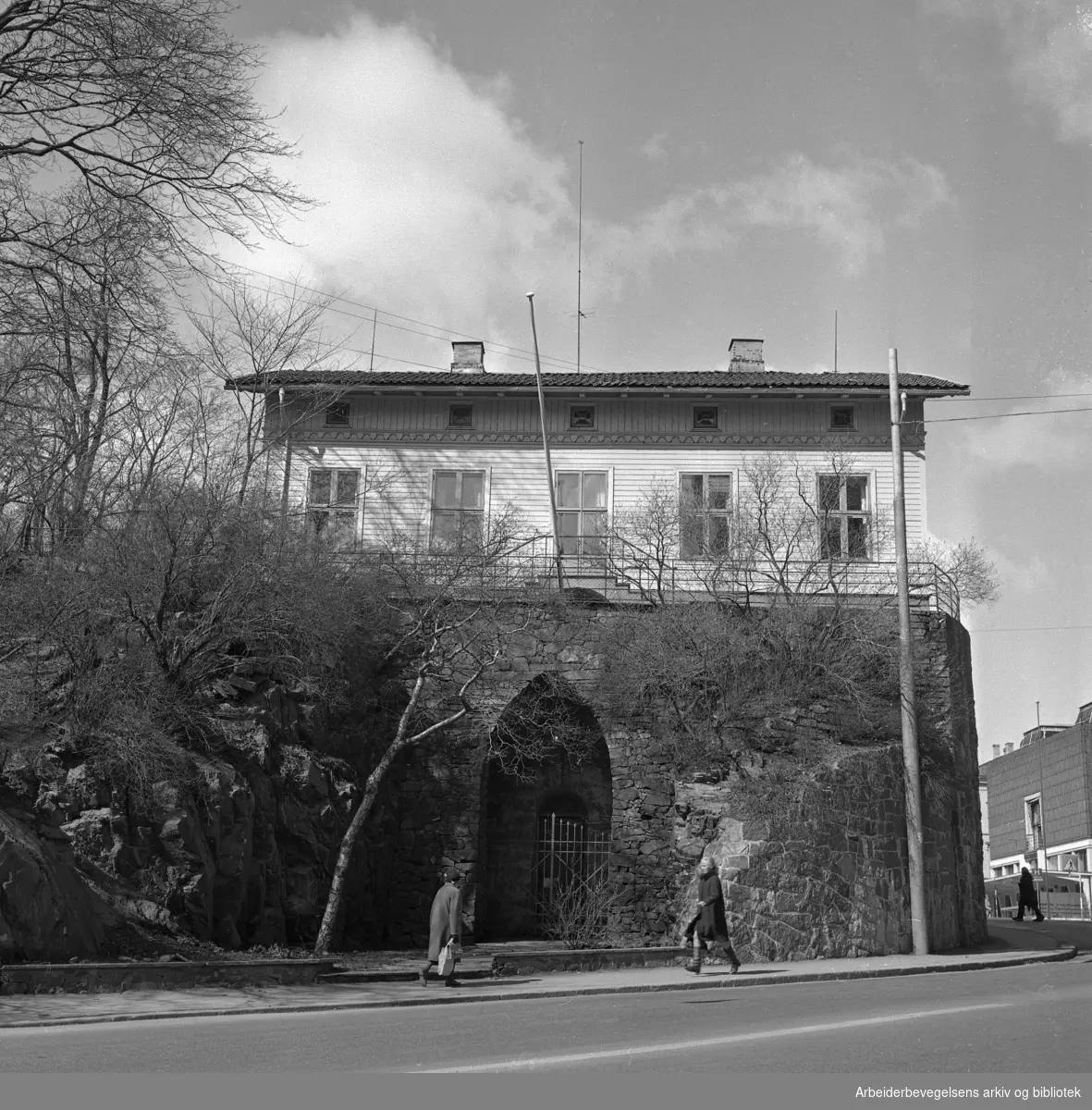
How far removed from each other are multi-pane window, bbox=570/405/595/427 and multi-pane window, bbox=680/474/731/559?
2.81m

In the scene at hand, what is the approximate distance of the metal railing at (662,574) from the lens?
2594 cm

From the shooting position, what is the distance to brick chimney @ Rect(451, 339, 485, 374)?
1367 inches

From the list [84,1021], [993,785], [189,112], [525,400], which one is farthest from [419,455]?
[993,785]

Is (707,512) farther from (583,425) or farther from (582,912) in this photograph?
(582,912)

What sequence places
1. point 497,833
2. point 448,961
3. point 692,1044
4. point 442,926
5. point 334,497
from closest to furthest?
1. point 692,1044
2. point 448,961
3. point 442,926
4. point 497,833
5. point 334,497

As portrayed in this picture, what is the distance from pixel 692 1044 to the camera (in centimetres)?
944

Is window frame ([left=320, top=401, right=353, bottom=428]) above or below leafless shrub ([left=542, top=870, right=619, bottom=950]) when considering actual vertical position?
above

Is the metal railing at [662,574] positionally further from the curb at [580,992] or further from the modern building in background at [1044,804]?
the modern building in background at [1044,804]

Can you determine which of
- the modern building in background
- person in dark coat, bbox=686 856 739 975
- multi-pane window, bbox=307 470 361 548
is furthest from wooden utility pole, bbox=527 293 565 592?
the modern building in background

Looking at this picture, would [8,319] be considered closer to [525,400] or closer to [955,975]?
[955,975]

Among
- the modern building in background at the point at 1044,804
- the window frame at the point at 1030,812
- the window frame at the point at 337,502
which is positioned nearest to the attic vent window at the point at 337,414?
the window frame at the point at 337,502

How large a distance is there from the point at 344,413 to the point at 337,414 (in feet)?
0.56

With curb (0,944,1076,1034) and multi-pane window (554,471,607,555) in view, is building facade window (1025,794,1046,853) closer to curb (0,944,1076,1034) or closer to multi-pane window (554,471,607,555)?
multi-pane window (554,471,607,555)

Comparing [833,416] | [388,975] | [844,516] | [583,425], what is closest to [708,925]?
[388,975]
